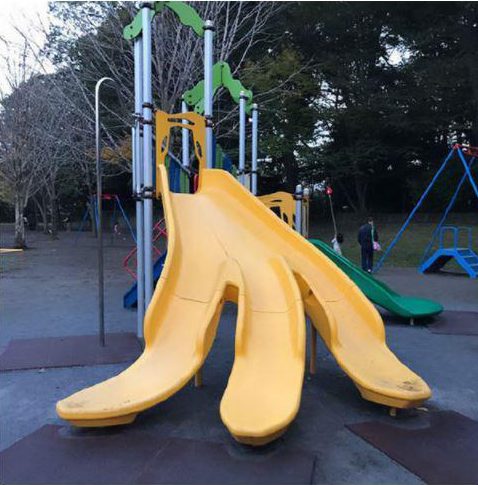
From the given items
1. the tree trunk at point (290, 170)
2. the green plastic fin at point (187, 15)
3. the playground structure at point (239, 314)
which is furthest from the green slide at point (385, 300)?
the tree trunk at point (290, 170)

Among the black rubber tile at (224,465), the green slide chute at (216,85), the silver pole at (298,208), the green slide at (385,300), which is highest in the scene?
the green slide chute at (216,85)

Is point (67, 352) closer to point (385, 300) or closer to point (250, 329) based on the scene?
point (250, 329)

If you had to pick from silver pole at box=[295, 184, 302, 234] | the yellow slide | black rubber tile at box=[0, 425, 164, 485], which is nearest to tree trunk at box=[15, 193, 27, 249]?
silver pole at box=[295, 184, 302, 234]

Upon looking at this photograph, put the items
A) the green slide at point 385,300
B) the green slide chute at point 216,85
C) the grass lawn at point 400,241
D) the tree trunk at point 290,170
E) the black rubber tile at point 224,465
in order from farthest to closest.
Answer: the tree trunk at point 290,170, the grass lawn at point 400,241, the green slide chute at point 216,85, the green slide at point 385,300, the black rubber tile at point 224,465

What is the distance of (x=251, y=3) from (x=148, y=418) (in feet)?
55.0

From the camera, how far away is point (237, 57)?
2056 cm

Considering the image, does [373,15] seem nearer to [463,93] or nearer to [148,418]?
[463,93]

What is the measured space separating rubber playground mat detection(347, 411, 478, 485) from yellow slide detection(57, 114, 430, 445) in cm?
24

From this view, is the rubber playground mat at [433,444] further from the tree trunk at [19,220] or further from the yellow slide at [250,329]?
the tree trunk at [19,220]

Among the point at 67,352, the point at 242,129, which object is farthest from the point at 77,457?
the point at 242,129

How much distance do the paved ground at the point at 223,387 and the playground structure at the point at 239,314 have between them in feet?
1.09

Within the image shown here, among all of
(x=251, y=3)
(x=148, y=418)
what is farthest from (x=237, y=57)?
(x=148, y=418)

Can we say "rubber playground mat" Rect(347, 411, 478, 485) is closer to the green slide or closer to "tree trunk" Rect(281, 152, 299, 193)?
the green slide

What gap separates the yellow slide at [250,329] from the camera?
3852mm
